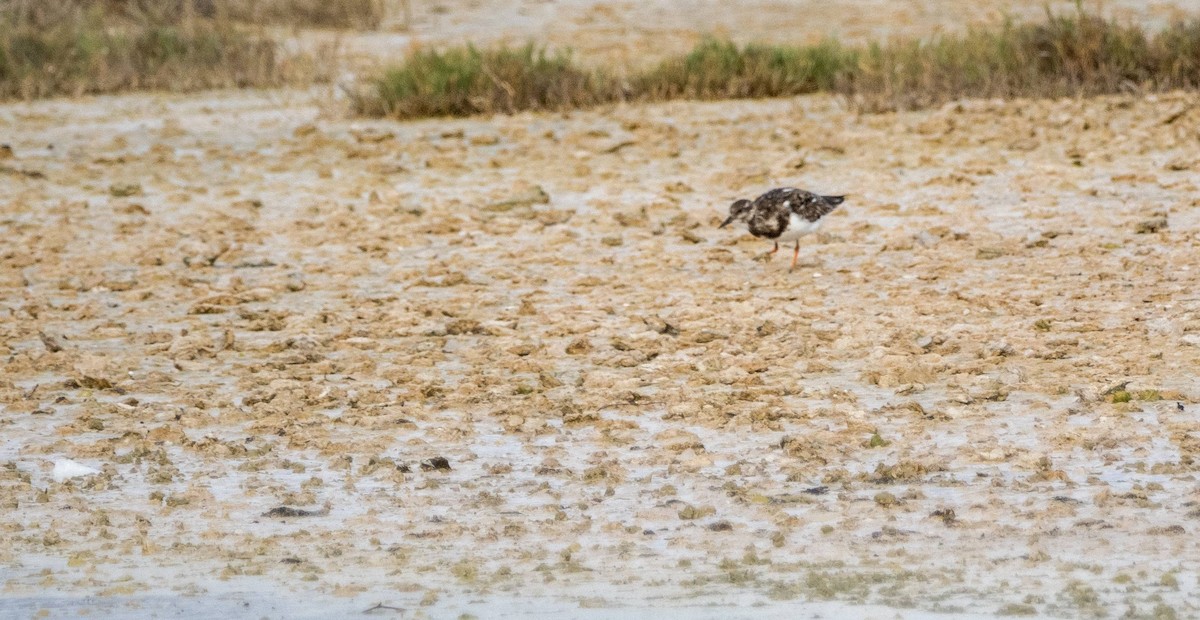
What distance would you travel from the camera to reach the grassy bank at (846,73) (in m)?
14.9

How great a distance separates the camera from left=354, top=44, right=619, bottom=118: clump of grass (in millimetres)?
15359

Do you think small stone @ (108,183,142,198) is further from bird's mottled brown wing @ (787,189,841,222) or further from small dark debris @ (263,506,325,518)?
small dark debris @ (263,506,325,518)

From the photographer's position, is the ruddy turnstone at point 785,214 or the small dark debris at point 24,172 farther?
the small dark debris at point 24,172

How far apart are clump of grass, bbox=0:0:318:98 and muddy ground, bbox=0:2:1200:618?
3.36 m

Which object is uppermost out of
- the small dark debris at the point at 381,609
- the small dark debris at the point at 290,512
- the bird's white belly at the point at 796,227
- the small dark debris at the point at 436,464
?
the bird's white belly at the point at 796,227

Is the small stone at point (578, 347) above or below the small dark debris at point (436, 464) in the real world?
below

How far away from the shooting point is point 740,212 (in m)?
10.2

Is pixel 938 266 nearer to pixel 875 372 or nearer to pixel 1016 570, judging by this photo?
pixel 875 372

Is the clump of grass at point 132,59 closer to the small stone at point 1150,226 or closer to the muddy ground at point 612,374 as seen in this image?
the muddy ground at point 612,374

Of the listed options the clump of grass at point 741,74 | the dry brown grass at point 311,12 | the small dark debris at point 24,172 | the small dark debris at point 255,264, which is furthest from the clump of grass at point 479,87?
the dry brown grass at point 311,12

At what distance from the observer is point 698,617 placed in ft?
15.7

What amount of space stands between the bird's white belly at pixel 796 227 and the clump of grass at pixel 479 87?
5.84 m

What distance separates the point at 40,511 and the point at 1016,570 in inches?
118

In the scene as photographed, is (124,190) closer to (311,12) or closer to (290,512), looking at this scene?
(290,512)
